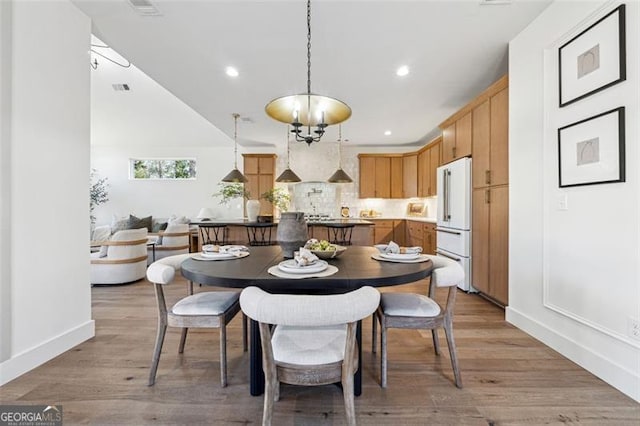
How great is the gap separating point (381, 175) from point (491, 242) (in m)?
3.84

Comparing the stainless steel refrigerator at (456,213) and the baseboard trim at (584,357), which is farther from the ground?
the stainless steel refrigerator at (456,213)

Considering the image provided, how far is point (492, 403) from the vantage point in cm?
157

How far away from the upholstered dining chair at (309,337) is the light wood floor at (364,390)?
441 mm

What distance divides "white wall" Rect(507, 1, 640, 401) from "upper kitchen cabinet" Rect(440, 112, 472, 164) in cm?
94

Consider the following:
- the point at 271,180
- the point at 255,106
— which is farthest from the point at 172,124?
the point at 255,106

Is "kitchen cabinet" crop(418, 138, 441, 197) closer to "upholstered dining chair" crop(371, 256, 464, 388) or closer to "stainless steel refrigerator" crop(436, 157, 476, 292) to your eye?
"stainless steel refrigerator" crop(436, 157, 476, 292)

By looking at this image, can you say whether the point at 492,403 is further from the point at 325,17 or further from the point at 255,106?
the point at 255,106

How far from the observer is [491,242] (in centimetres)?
312

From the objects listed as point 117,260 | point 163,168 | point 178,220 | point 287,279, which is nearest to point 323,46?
point 287,279

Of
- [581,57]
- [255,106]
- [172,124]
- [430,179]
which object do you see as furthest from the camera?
[172,124]

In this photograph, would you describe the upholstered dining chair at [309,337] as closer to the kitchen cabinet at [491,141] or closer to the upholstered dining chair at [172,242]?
the kitchen cabinet at [491,141]

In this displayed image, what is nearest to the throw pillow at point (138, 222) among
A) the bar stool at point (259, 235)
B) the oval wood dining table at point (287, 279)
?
the bar stool at point (259, 235)

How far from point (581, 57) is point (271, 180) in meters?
5.59

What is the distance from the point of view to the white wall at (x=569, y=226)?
1.62 metres
